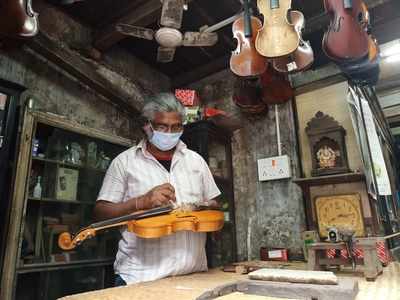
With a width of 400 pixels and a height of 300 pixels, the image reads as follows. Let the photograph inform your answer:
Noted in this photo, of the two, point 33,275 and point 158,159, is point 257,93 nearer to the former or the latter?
point 158,159

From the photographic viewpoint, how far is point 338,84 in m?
2.43

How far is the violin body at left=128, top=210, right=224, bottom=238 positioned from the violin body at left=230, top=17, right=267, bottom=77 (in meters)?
0.88

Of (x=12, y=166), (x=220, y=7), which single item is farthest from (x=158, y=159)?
(x=220, y=7)

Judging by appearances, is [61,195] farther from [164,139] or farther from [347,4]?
[347,4]

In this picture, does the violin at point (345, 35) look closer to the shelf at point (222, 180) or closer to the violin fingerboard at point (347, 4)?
the violin fingerboard at point (347, 4)

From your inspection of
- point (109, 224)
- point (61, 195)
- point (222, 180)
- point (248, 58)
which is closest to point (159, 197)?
point (109, 224)

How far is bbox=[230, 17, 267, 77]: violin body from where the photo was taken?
72.2 inches

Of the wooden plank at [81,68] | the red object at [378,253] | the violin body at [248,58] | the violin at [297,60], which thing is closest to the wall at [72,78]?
the wooden plank at [81,68]

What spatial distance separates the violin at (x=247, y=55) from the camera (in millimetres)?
1821

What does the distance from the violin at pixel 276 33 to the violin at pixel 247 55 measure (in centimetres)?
12

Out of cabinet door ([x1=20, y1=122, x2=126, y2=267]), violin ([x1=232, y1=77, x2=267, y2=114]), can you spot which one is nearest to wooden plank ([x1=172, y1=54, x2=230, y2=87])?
violin ([x1=232, y1=77, x2=267, y2=114])

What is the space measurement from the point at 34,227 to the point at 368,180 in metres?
2.29

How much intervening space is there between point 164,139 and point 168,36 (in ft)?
2.66

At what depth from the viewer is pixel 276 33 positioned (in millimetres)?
1628
